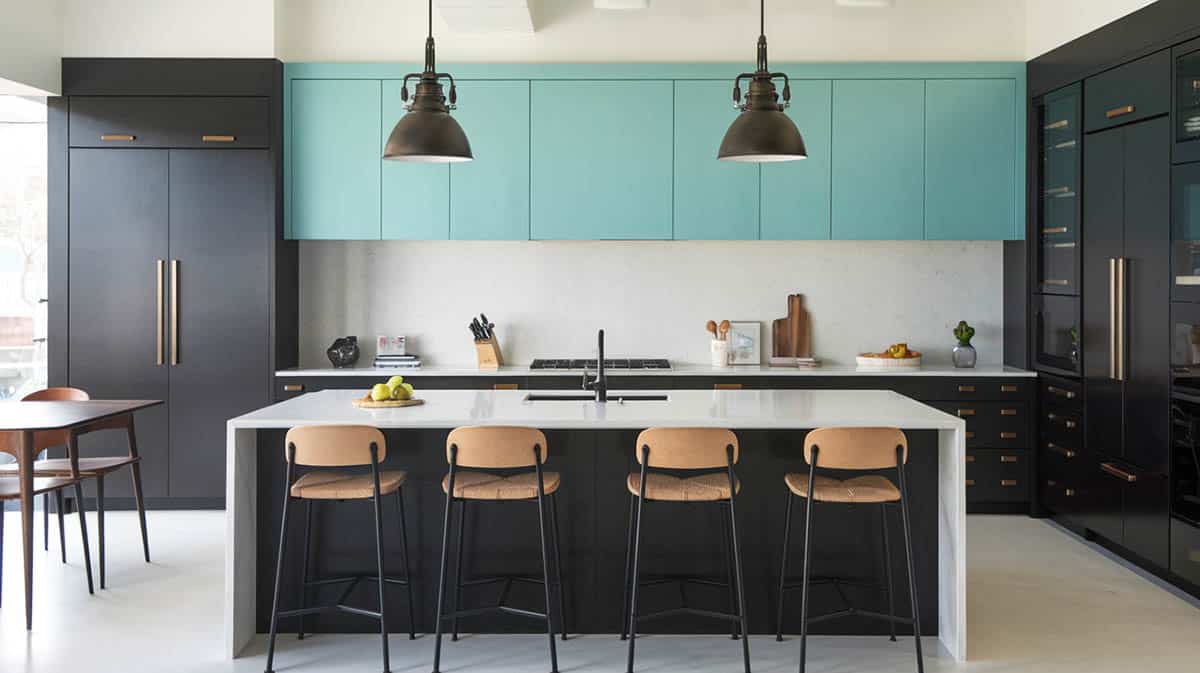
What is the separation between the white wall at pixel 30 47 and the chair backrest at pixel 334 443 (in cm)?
347

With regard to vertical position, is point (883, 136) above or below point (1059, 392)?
above

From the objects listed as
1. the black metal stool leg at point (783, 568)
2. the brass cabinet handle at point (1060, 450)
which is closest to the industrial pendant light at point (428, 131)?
the black metal stool leg at point (783, 568)

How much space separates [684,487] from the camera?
384 centimetres

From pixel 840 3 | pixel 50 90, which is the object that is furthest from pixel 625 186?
pixel 50 90

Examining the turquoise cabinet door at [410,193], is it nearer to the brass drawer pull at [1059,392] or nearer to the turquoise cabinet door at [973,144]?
the turquoise cabinet door at [973,144]

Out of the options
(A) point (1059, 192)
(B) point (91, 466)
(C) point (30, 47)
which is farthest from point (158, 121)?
(A) point (1059, 192)

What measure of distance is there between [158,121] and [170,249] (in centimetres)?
79

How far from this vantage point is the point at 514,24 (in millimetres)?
6383

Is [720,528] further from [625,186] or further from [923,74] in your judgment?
[923,74]

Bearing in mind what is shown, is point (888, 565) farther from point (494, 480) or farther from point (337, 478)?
point (337, 478)

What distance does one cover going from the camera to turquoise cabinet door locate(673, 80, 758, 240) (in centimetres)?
639

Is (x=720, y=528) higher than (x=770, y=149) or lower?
lower

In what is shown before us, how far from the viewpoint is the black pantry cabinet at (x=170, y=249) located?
6.24 meters

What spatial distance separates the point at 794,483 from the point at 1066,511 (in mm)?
2745
